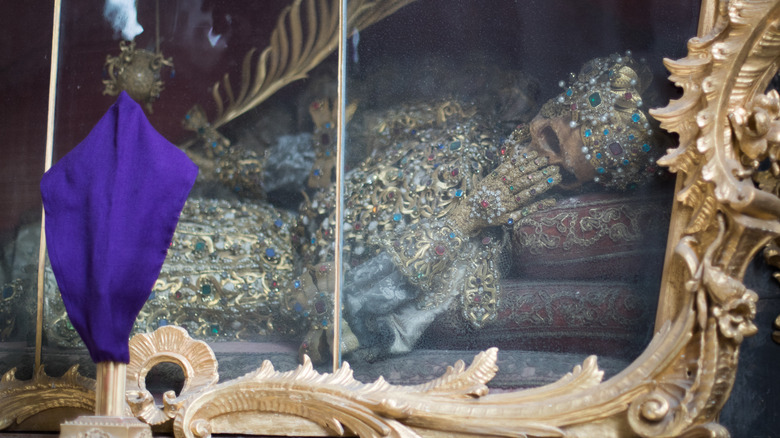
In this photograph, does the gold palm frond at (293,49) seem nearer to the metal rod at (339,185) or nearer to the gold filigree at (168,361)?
the metal rod at (339,185)

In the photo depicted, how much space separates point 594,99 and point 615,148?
10 cm

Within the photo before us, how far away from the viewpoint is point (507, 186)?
159cm

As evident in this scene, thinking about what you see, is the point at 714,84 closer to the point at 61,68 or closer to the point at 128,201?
the point at 128,201

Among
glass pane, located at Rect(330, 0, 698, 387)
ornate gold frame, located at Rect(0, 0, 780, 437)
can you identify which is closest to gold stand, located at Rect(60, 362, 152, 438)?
ornate gold frame, located at Rect(0, 0, 780, 437)

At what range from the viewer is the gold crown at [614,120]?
152 cm

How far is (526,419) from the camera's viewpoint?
1444mm

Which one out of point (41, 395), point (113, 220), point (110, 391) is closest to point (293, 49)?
point (113, 220)

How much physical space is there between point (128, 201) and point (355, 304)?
49 centimetres

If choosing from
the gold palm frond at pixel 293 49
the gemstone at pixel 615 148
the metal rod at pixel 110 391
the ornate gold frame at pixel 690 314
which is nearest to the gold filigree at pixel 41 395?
the metal rod at pixel 110 391

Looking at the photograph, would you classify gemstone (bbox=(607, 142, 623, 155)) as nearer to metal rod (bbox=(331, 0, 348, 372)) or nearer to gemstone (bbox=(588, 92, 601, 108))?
gemstone (bbox=(588, 92, 601, 108))

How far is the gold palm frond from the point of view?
174cm

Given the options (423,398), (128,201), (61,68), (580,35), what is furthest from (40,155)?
(580,35)

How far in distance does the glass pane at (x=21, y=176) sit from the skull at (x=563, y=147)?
114 centimetres

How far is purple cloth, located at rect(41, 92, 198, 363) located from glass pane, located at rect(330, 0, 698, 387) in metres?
0.34
